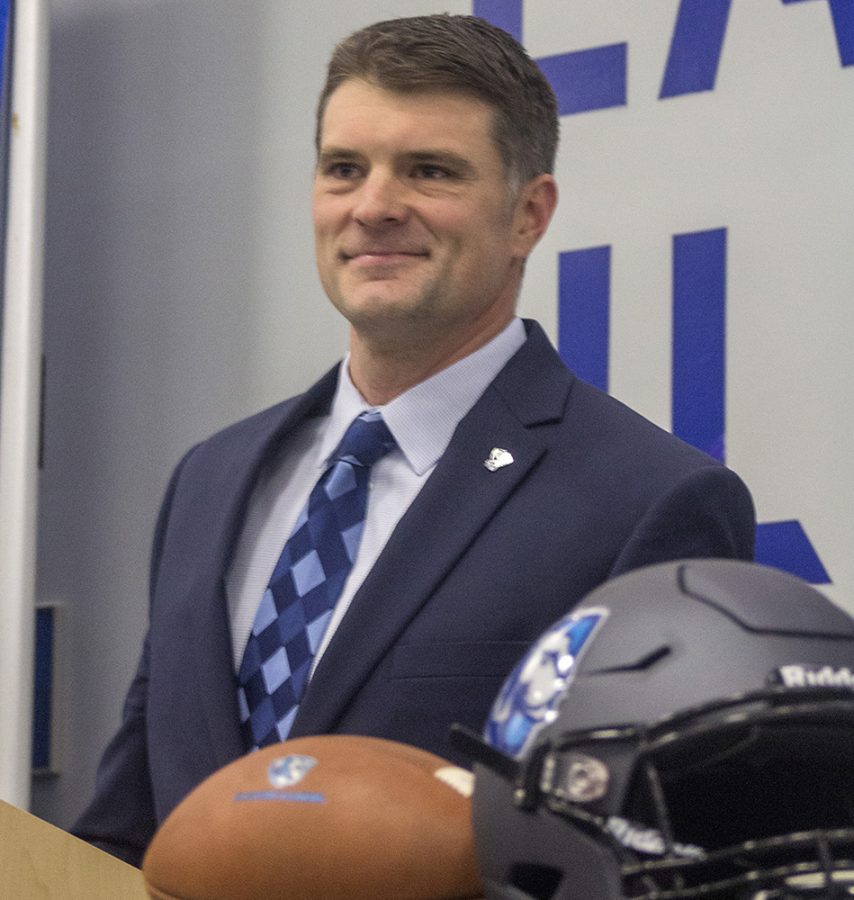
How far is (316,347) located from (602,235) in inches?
21.0

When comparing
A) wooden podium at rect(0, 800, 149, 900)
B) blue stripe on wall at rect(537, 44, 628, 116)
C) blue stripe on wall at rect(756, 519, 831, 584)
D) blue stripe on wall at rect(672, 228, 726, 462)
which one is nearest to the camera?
wooden podium at rect(0, 800, 149, 900)

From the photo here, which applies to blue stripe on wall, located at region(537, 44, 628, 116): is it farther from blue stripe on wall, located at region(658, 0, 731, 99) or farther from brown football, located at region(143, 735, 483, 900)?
brown football, located at region(143, 735, 483, 900)

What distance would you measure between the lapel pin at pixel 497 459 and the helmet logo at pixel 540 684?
609mm

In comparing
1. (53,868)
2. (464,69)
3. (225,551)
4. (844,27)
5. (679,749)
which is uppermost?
(844,27)

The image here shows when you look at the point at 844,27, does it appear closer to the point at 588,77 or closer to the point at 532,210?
the point at 588,77

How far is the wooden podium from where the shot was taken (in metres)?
0.99

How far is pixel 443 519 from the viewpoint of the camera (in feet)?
4.43

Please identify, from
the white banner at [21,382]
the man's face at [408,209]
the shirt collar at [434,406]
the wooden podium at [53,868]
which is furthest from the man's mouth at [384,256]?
the white banner at [21,382]

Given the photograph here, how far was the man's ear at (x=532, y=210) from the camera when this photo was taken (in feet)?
5.17

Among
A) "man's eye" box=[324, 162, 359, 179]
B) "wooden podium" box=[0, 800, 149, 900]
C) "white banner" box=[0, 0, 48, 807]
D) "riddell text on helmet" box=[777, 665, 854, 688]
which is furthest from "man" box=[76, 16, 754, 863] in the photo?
"white banner" box=[0, 0, 48, 807]

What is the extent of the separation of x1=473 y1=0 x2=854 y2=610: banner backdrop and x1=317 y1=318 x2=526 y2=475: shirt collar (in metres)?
0.56

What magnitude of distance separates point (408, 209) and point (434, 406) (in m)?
0.19

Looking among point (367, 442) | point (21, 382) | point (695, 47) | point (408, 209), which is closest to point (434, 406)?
point (367, 442)

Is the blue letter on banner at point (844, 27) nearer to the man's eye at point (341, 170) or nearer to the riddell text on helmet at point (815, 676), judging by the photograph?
the man's eye at point (341, 170)
